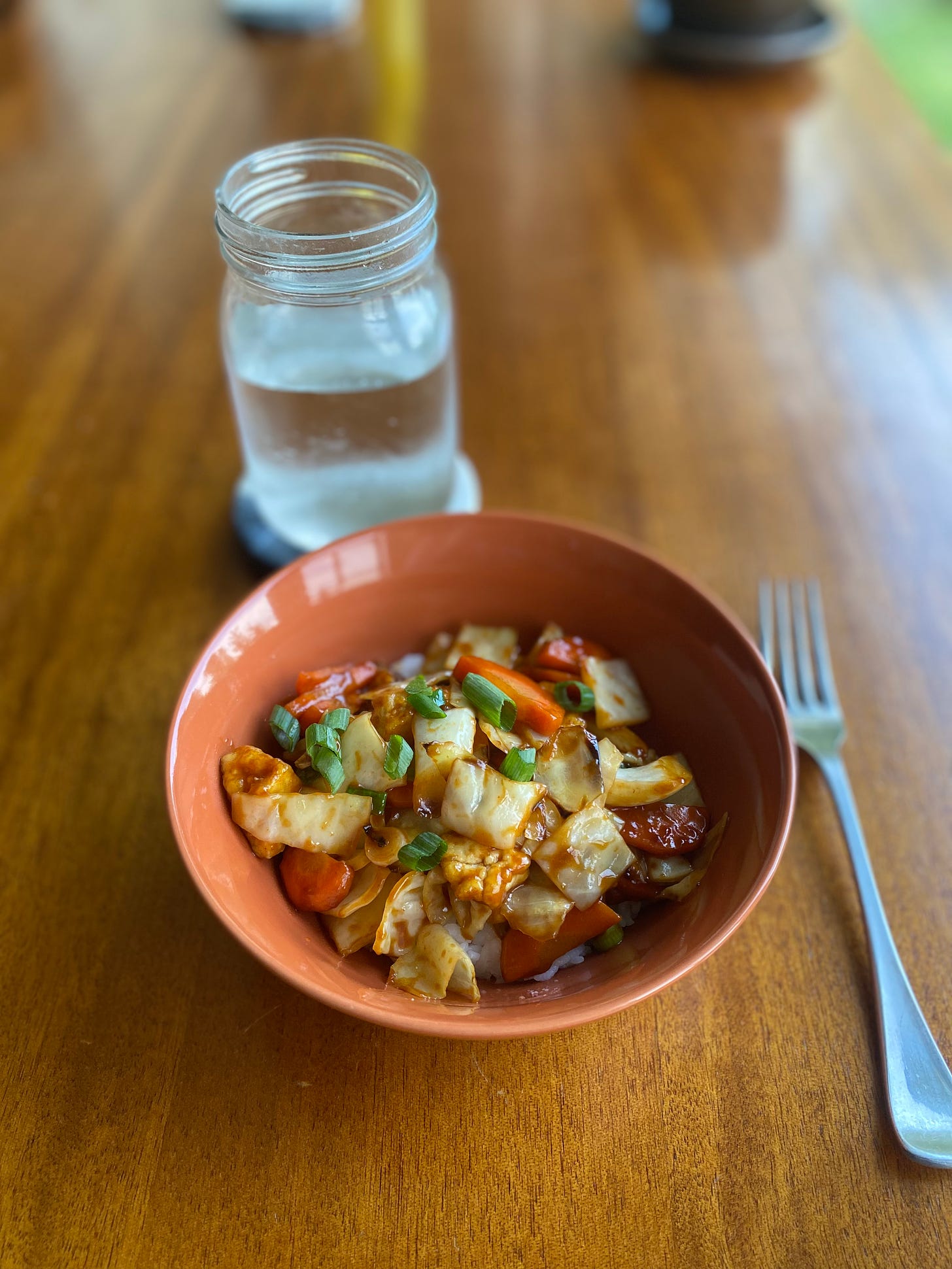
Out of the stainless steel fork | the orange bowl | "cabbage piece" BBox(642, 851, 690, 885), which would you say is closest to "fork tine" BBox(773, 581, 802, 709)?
the stainless steel fork

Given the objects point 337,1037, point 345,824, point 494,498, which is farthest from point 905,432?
point 337,1037

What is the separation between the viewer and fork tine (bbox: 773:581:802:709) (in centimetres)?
125

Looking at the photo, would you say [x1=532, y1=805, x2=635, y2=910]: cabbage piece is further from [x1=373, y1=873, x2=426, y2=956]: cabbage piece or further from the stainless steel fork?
the stainless steel fork

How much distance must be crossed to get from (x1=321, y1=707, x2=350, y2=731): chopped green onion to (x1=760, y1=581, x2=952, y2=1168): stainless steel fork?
21.9 inches

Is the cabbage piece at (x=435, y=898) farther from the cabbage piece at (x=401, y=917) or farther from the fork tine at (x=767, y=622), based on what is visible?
the fork tine at (x=767, y=622)

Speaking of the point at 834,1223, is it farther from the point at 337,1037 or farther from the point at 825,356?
the point at 825,356

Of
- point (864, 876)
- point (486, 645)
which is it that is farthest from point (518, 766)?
point (864, 876)

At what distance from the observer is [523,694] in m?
1.05

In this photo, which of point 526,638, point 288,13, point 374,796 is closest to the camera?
point 374,796

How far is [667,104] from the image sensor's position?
2566 mm

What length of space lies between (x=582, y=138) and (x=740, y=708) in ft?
6.30

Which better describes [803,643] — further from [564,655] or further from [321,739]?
[321,739]

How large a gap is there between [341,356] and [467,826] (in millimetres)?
685

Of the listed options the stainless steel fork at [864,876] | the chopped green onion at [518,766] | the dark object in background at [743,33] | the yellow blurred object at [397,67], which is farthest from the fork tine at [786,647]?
the dark object in background at [743,33]
